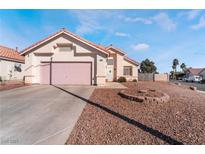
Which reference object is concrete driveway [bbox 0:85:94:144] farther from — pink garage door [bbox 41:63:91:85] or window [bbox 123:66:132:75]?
window [bbox 123:66:132:75]

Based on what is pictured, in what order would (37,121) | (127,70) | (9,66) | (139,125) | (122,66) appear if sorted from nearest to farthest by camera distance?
(139,125), (37,121), (9,66), (122,66), (127,70)

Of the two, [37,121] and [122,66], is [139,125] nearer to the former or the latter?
[37,121]

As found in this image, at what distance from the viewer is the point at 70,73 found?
1503 cm

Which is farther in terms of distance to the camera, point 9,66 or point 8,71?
point 9,66

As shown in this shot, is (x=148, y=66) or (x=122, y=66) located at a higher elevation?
(x=148, y=66)

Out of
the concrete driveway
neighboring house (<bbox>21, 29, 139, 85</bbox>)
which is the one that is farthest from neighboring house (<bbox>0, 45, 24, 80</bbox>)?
the concrete driveway

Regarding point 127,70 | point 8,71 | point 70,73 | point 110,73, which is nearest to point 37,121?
point 70,73

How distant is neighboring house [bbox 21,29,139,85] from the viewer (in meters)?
14.9

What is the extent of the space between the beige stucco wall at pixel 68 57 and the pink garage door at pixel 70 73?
481mm

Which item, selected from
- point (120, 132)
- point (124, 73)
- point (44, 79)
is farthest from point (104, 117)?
point (124, 73)

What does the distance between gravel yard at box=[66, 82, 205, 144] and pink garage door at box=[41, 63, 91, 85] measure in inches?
323

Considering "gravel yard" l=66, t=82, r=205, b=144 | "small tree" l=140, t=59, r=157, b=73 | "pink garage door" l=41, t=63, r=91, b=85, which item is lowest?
"gravel yard" l=66, t=82, r=205, b=144

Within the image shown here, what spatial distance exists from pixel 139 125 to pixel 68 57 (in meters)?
11.7
